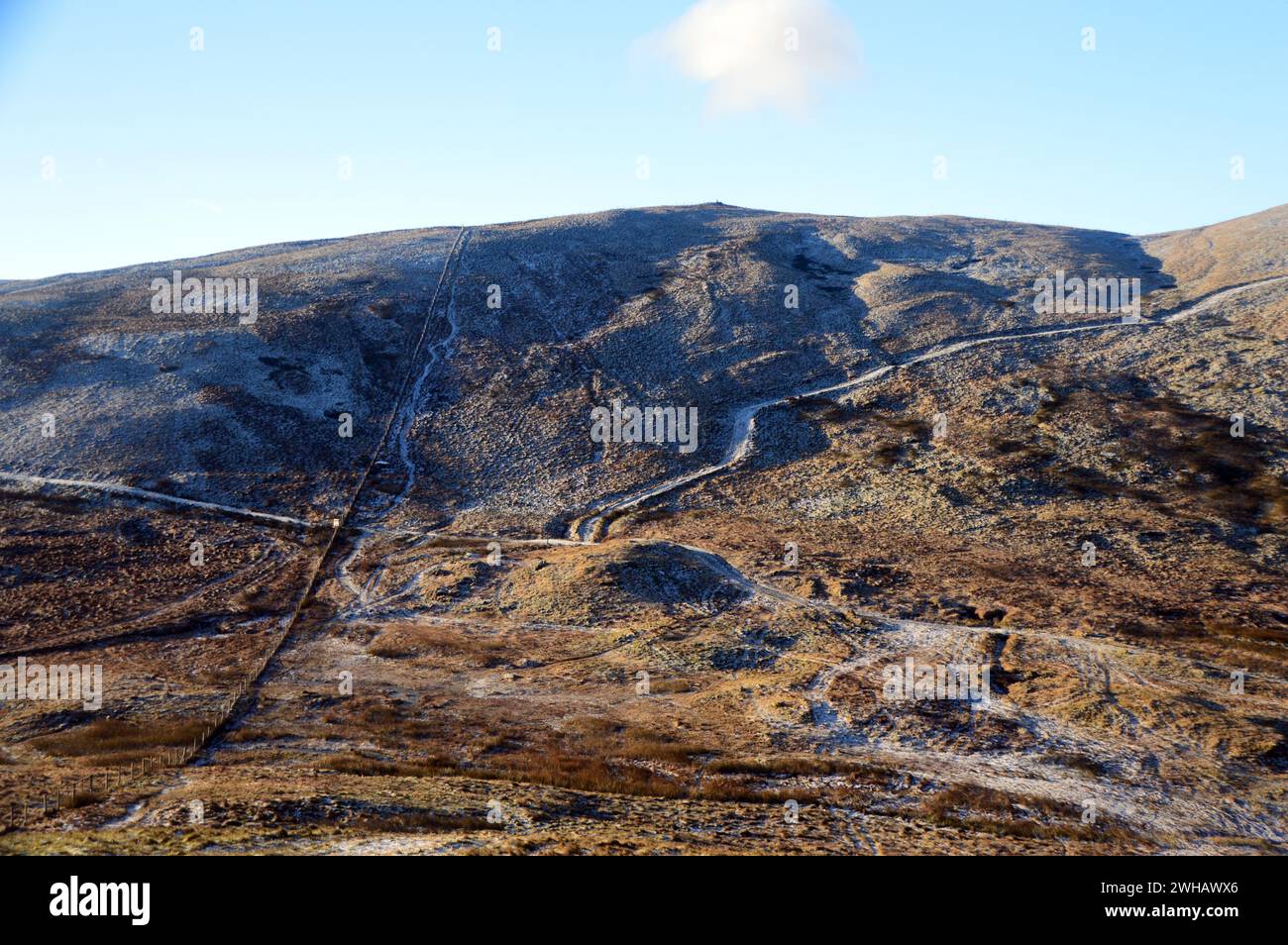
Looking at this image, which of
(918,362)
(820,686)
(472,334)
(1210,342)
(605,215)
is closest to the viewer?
(820,686)

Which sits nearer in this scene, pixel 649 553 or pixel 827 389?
pixel 649 553

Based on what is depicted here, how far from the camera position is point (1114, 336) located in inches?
3807

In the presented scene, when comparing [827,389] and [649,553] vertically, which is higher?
[827,389]

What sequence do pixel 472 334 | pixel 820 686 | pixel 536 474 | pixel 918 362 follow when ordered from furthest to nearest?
pixel 472 334
pixel 918 362
pixel 536 474
pixel 820 686

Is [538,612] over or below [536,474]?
below

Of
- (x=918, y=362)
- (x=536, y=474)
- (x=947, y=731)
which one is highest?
(x=918, y=362)

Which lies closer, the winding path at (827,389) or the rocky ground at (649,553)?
the rocky ground at (649,553)

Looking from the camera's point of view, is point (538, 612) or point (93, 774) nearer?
point (93, 774)

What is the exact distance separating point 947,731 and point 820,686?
275 inches

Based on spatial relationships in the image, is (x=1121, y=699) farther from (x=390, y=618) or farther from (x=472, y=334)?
(x=472, y=334)

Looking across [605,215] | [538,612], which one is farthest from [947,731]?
[605,215]

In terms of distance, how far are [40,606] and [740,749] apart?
44.6 metres

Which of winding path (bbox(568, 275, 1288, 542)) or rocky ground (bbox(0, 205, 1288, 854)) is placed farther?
winding path (bbox(568, 275, 1288, 542))

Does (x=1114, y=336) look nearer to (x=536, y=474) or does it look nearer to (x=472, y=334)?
(x=536, y=474)
